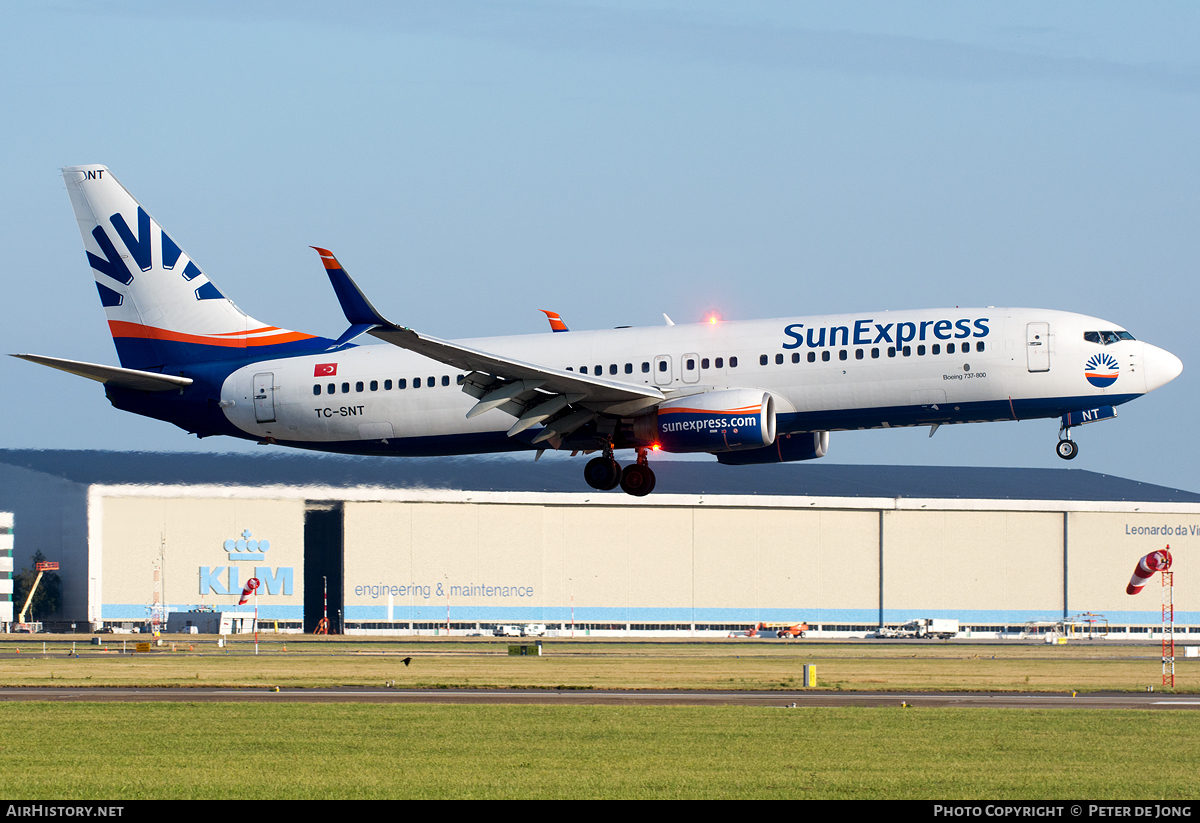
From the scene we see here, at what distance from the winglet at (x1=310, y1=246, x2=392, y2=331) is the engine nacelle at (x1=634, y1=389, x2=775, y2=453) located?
946 centimetres

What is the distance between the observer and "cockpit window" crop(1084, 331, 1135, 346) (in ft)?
137

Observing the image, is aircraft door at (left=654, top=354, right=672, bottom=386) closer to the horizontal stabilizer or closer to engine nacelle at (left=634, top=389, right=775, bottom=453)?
engine nacelle at (left=634, top=389, right=775, bottom=453)

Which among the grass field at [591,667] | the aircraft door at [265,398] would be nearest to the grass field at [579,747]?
the grass field at [591,667]

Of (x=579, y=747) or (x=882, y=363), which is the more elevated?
(x=882, y=363)

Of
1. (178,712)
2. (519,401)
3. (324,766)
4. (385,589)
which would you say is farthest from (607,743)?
(385,589)

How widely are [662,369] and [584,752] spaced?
1428 cm

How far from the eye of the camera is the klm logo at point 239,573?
123375mm

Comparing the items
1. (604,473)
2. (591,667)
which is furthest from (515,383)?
(591,667)

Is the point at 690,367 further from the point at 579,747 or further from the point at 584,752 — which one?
the point at 584,752

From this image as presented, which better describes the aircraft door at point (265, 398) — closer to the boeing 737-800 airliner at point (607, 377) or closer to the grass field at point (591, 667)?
the boeing 737-800 airliner at point (607, 377)

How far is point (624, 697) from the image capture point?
5053cm
